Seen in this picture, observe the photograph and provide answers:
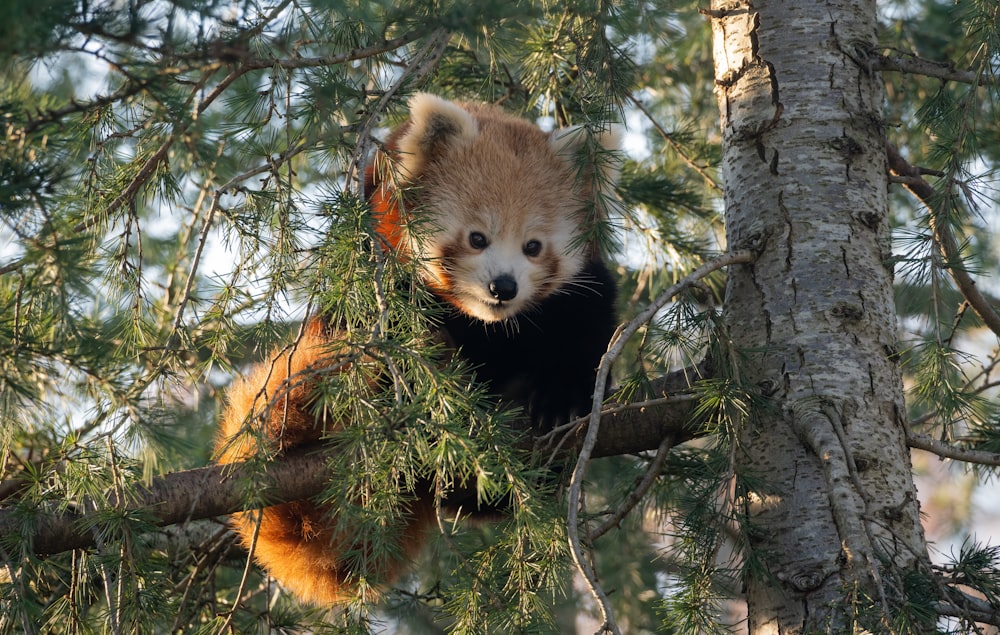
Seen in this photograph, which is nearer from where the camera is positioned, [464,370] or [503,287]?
[464,370]

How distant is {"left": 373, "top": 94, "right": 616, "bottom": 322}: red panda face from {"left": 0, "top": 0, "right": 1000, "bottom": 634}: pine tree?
1.07 ft

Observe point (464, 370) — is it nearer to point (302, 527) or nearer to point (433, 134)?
point (302, 527)

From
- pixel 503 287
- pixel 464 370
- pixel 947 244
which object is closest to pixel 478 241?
pixel 503 287

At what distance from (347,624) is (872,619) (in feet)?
4.04

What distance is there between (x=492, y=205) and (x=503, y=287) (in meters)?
0.38

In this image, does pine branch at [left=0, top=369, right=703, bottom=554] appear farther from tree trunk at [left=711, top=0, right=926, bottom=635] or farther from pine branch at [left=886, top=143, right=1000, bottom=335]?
pine branch at [left=886, top=143, right=1000, bottom=335]

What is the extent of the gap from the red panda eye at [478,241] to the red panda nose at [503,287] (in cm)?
22

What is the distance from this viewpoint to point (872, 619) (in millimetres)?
1884

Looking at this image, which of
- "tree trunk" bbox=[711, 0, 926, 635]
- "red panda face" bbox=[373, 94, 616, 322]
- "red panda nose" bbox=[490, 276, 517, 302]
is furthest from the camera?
"red panda face" bbox=[373, 94, 616, 322]

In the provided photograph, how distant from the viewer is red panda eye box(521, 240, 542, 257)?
328cm

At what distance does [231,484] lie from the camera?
241 cm

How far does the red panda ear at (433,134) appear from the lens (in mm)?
3297

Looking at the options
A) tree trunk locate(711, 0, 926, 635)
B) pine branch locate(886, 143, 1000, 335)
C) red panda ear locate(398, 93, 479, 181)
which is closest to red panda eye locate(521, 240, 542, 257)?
red panda ear locate(398, 93, 479, 181)

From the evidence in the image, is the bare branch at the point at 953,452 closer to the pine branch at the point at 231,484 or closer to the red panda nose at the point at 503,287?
the pine branch at the point at 231,484
